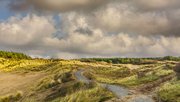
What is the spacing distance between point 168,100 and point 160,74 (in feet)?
59.1

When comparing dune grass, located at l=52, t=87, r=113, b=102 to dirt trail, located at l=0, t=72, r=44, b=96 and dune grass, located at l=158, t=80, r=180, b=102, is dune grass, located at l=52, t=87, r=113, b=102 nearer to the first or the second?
dune grass, located at l=158, t=80, r=180, b=102

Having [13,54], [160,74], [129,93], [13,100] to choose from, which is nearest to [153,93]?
[129,93]

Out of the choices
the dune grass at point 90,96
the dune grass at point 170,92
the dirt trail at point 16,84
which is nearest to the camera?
the dune grass at point 170,92

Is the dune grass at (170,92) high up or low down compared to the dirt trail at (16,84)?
up

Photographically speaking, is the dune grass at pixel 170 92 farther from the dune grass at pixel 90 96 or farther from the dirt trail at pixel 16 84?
the dirt trail at pixel 16 84

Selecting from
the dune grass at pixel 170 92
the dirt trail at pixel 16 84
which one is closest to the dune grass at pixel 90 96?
the dune grass at pixel 170 92

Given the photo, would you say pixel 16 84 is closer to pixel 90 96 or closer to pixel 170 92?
pixel 90 96

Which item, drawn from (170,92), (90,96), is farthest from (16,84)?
(170,92)

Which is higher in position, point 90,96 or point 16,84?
point 90,96

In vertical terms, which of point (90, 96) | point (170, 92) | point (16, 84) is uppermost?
point (170, 92)

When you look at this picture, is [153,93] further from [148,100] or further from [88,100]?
[88,100]

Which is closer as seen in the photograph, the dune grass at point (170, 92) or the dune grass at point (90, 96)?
the dune grass at point (170, 92)

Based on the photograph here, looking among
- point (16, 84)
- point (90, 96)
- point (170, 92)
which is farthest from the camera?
point (16, 84)

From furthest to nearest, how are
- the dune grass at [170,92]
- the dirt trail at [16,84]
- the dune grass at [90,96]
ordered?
the dirt trail at [16,84] < the dune grass at [90,96] < the dune grass at [170,92]
